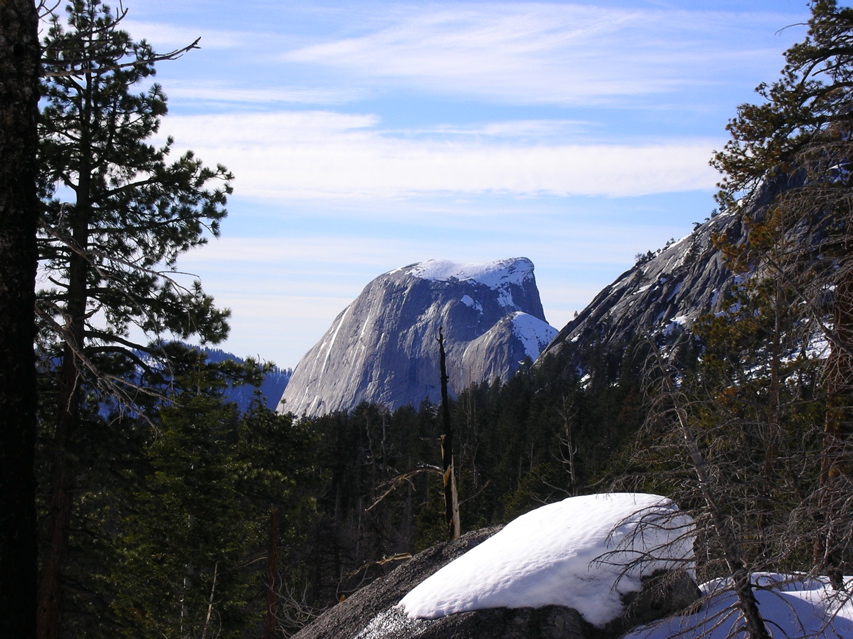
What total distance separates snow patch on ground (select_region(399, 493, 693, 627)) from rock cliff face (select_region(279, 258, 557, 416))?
427 ft

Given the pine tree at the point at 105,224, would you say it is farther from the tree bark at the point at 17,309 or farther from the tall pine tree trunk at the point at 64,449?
the tree bark at the point at 17,309

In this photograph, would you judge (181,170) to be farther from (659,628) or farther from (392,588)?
(659,628)

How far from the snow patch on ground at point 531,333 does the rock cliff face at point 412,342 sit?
20 centimetres

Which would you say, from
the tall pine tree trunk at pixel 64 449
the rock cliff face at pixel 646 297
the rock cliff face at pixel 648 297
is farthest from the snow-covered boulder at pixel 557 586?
the rock cliff face at pixel 648 297

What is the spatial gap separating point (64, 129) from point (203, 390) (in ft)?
21.4

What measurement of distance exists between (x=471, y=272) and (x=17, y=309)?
187m

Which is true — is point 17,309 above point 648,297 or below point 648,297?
below

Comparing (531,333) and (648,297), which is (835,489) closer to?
(648,297)

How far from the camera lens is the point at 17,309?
403 centimetres

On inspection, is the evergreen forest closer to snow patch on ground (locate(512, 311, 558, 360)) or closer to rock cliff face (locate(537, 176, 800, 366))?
rock cliff face (locate(537, 176, 800, 366))

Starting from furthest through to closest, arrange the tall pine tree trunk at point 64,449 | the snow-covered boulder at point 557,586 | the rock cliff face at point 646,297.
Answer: the rock cliff face at point 646,297 → the tall pine tree trunk at point 64,449 → the snow-covered boulder at point 557,586

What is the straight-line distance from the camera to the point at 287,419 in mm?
18234

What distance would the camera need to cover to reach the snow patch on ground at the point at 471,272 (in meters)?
180

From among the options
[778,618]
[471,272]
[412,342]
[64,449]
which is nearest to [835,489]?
[778,618]
